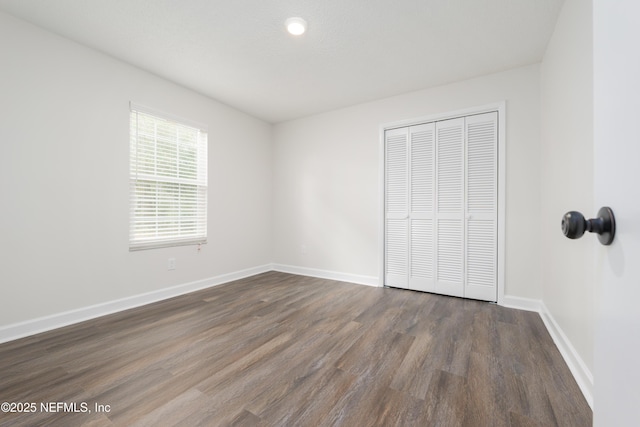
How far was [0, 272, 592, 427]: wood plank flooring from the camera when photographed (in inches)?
53.4

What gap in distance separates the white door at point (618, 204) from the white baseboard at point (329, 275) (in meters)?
3.26

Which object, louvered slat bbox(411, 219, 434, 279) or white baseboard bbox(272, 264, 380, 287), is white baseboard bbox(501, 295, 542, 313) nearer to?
louvered slat bbox(411, 219, 434, 279)

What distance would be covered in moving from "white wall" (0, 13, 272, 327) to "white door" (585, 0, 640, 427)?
347cm

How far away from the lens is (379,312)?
107 inches

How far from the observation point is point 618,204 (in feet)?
1.49

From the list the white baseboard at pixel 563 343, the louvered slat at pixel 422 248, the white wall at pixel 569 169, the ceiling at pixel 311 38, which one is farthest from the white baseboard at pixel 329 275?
the ceiling at pixel 311 38

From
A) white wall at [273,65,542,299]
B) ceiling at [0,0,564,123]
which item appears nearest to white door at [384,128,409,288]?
white wall at [273,65,542,299]

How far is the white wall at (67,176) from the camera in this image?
2152mm

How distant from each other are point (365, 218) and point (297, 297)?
1.47 meters

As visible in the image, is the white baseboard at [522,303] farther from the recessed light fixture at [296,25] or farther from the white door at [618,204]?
the recessed light fixture at [296,25]

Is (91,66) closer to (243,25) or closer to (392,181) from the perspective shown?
(243,25)

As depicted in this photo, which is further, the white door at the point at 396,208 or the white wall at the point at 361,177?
the white door at the point at 396,208

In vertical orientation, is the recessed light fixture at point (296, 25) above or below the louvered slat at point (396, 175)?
above

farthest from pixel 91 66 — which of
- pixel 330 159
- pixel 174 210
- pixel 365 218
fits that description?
pixel 365 218
